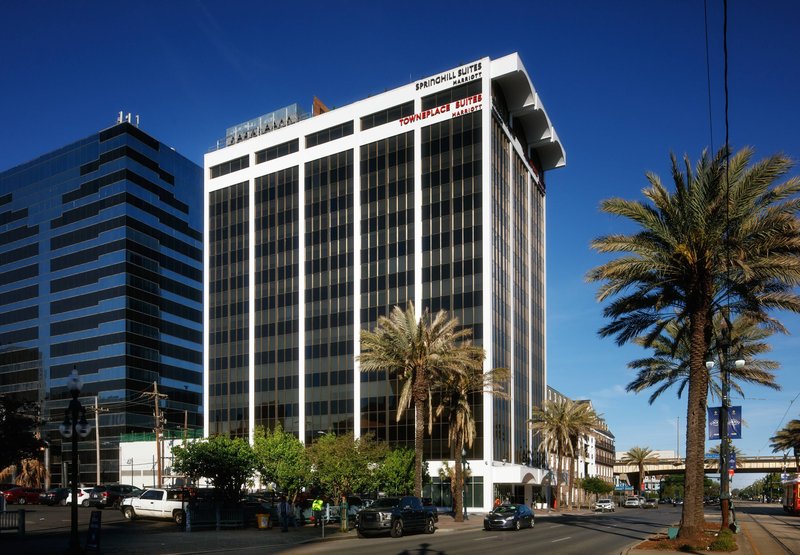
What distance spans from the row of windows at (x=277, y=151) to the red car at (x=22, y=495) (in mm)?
46510

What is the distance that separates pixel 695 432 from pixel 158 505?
1147 inches

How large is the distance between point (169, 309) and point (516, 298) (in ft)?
212

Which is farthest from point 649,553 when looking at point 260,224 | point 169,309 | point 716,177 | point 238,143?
point 169,309

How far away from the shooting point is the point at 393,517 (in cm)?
3738

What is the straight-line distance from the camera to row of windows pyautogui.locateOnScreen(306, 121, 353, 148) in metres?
88.2

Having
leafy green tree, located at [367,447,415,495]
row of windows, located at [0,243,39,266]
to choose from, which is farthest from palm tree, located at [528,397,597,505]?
row of windows, located at [0,243,39,266]

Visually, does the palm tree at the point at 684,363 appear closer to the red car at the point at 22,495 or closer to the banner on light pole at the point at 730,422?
the banner on light pole at the point at 730,422

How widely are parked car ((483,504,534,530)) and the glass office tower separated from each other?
78945mm

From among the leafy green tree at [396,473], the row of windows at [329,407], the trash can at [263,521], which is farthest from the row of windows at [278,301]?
the trash can at [263,521]

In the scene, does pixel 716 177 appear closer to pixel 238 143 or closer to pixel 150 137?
pixel 238 143

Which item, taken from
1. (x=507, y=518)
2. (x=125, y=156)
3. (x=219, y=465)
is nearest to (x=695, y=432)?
(x=507, y=518)

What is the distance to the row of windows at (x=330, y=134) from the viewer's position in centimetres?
8821

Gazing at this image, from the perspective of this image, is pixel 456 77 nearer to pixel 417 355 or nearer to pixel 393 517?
pixel 417 355

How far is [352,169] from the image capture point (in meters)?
86.6
